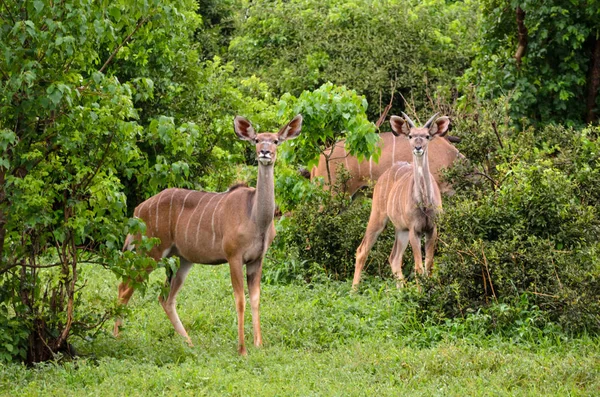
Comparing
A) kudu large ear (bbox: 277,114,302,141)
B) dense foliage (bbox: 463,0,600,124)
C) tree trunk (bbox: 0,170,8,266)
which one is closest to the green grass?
tree trunk (bbox: 0,170,8,266)

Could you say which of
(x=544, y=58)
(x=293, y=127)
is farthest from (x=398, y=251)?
(x=544, y=58)

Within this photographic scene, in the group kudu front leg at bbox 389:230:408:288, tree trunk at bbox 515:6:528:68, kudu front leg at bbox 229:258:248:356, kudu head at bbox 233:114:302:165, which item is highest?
tree trunk at bbox 515:6:528:68

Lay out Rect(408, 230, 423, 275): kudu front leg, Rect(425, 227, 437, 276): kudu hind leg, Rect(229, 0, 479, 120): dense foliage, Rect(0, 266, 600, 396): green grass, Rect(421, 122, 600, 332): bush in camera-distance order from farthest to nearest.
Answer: Rect(229, 0, 479, 120): dense foliage
Rect(425, 227, 437, 276): kudu hind leg
Rect(408, 230, 423, 275): kudu front leg
Rect(421, 122, 600, 332): bush
Rect(0, 266, 600, 396): green grass

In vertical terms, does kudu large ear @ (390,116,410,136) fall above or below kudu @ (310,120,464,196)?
above

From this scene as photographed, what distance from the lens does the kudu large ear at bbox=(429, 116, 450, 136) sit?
9.41 m

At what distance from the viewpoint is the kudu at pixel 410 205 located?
29.7 ft

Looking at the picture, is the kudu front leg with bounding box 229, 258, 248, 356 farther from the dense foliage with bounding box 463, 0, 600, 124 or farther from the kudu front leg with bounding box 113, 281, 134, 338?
the dense foliage with bounding box 463, 0, 600, 124

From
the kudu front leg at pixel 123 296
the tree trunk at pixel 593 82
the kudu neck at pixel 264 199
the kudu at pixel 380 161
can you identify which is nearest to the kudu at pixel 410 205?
the kudu at pixel 380 161

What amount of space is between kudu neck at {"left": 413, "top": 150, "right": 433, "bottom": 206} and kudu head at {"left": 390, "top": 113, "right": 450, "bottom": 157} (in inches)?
2.8

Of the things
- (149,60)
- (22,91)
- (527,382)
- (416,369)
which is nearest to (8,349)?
(22,91)

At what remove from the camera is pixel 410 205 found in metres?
9.12

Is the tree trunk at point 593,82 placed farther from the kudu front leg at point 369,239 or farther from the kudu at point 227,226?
the kudu at point 227,226

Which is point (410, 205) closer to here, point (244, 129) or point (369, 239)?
point (369, 239)

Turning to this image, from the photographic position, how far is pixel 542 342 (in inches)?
280
